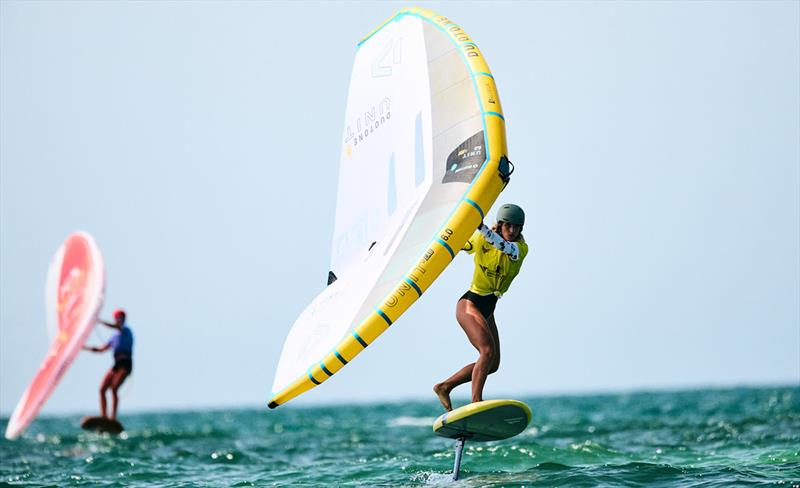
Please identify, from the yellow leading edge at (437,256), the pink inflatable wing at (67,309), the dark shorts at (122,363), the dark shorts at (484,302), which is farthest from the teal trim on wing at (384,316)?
the dark shorts at (122,363)

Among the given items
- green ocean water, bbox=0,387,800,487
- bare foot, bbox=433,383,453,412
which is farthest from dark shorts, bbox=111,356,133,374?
bare foot, bbox=433,383,453,412

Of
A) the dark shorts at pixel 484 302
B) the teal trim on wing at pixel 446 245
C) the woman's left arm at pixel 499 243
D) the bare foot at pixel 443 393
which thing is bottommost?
the bare foot at pixel 443 393

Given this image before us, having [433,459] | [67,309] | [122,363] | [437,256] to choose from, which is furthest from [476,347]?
[122,363]

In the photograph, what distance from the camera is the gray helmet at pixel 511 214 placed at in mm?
9688

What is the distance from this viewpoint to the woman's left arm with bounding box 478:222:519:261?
30.9ft

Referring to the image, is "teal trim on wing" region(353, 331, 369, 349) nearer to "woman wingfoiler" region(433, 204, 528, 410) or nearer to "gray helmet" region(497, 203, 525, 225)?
"woman wingfoiler" region(433, 204, 528, 410)

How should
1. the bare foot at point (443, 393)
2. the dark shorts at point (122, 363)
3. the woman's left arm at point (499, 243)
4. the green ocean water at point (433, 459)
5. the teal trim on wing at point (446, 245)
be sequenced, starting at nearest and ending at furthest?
the teal trim on wing at point (446, 245), the woman's left arm at point (499, 243), the bare foot at point (443, 393), the green ocean water at point (433, 459), the dark shorts at point (122, 363)

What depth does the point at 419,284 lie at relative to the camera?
8.96 metres

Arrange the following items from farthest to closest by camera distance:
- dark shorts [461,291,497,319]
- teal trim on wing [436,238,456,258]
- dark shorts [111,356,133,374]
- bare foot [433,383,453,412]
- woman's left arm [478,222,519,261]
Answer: dark shorts [111,356,133,374] < bare foot [433,383,453,412] < dark shorts [461,291,497,319] < woman's left arm [478,222,519,261] < teal trim on wing [436,238,456,258]

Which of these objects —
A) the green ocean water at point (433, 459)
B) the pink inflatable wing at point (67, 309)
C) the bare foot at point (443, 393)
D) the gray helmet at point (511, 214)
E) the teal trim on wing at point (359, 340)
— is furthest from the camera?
the pink inflatable wing at point (67, 309)

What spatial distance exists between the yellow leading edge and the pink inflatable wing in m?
11.0

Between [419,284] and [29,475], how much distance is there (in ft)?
27.1

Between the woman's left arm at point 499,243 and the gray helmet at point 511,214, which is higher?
the gray helmet at point 511,214

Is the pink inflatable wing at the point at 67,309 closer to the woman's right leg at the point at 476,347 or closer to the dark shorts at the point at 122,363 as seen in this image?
the dark shorts at the point at 122,363
